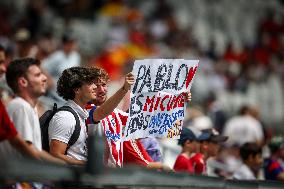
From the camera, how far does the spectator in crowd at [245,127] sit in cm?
1714

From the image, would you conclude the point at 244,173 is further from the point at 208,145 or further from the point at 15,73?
the point at 15,73

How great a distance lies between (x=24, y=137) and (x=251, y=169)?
199 inches

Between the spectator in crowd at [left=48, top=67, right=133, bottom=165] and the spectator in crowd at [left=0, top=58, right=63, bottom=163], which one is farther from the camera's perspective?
the spectator in crowd at [left=48, top=67, right=133, bottom=165]

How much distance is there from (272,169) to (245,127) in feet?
16.8

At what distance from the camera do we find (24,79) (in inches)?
306

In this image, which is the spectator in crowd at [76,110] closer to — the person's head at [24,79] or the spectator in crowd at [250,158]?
the person's head at [24,79]

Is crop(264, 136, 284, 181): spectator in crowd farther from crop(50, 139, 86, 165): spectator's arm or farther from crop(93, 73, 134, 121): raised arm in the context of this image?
crop(50, 139, 86, 165): spectator's arm

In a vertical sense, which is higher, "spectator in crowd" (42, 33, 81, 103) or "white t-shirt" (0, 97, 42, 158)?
"spectator in crowd" (42, 33, 81, 103)

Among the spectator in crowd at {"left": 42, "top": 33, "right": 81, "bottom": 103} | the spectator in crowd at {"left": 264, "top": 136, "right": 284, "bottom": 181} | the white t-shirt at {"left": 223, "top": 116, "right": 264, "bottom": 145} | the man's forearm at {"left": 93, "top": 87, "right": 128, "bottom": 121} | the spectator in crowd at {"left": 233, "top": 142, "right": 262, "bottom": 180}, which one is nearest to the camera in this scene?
the man's forearm at {"left": 93, "top": 87, "right": 128, "bottom": 121}

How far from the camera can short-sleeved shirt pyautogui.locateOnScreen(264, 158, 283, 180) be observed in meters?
12.0

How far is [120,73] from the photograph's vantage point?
19.5m

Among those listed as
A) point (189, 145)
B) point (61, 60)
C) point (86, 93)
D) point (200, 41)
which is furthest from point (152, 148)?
point (200, 41)

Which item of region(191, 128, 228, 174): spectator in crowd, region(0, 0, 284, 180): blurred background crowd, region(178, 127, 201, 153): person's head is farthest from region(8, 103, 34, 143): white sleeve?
region(0, 0, 284, 180): blurred background crowd

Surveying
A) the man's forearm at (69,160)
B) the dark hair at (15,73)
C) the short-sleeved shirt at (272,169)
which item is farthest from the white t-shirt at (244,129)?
the man's forearm at (69,160)
